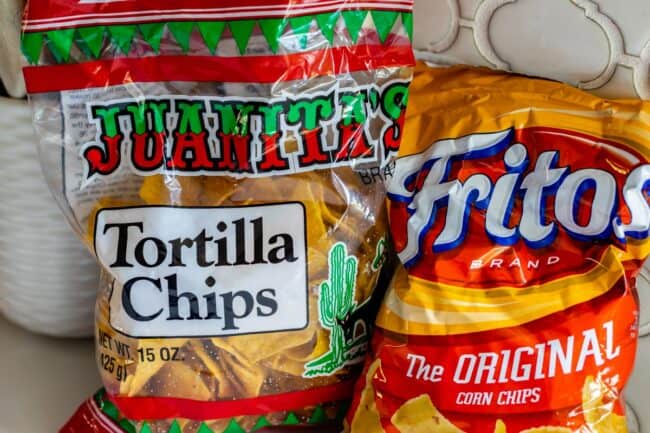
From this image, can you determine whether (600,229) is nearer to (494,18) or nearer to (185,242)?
(494,18)

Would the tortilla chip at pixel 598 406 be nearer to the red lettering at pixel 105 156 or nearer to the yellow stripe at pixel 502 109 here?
the yellow stripe at pixel 502 109

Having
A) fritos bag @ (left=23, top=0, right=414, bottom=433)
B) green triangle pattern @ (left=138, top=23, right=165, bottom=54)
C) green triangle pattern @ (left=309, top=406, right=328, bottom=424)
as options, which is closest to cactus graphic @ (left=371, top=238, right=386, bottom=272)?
fritos bag @ (left=23, top=0, right=414, bottom=433)

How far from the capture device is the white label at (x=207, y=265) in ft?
1.85

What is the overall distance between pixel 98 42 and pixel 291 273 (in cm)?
22

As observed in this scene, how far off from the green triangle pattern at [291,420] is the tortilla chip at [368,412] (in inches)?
2.2

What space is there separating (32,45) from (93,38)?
1.8 inches

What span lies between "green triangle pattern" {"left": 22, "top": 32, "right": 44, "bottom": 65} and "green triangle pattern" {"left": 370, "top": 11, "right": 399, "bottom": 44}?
9.7 inches

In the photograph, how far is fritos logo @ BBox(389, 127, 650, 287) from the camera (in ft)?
1.79

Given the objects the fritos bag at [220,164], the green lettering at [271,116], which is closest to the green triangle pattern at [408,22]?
the fritos bag at [220,164]

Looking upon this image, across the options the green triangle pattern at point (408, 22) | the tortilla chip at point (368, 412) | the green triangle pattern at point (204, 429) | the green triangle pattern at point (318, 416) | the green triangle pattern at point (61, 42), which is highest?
the green triangle pattern at point (408, 22)

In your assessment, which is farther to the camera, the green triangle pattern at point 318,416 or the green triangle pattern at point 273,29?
the green triangle pattern at point 318,416

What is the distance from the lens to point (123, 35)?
0.55 meters

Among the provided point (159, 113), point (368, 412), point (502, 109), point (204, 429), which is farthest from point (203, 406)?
point (502, 109)

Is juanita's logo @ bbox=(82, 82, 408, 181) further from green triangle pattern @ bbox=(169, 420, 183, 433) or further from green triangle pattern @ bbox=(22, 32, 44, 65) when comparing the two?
green triangle pattern @ bbox=(169, 420, 183, 433)
